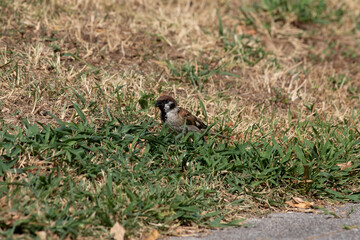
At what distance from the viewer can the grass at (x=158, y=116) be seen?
4.36 m

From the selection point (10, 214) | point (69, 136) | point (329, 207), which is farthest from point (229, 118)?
point (10, 214)

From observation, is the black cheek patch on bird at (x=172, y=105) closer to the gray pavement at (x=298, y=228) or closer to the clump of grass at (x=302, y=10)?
the gray pavement at (x=298, y=228)

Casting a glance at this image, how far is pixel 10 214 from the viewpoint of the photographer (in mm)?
3893

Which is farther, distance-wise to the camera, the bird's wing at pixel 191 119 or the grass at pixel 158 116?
the bird's wing at pixel 191 119

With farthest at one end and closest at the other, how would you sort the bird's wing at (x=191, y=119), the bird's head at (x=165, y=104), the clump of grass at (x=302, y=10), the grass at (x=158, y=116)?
the clump of grass at (x=302, y=10), the bird's wing at (x=191, y=119), the bird's head at (x=165, y=104), the grass at (x=158, y=116)

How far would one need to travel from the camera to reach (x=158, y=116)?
6027 millimetres

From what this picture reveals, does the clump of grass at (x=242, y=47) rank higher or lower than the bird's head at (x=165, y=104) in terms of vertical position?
lower

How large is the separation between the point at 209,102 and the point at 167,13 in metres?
2.65

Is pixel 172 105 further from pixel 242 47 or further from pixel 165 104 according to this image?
pixel 242 47

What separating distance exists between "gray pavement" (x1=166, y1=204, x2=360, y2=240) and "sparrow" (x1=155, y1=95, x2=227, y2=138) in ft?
4.48

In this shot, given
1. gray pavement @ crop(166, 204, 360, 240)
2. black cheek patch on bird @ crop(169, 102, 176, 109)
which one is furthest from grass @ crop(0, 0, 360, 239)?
black cheek patch on bird @ crop(169, 102, 176, 109)

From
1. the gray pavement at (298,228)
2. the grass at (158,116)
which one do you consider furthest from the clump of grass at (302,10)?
the gray pavement at (298,228)

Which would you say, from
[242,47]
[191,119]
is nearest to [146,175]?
[191,119]

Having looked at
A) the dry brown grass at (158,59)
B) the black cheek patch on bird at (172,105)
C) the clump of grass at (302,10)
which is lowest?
the dry brown grass at (158,59)
